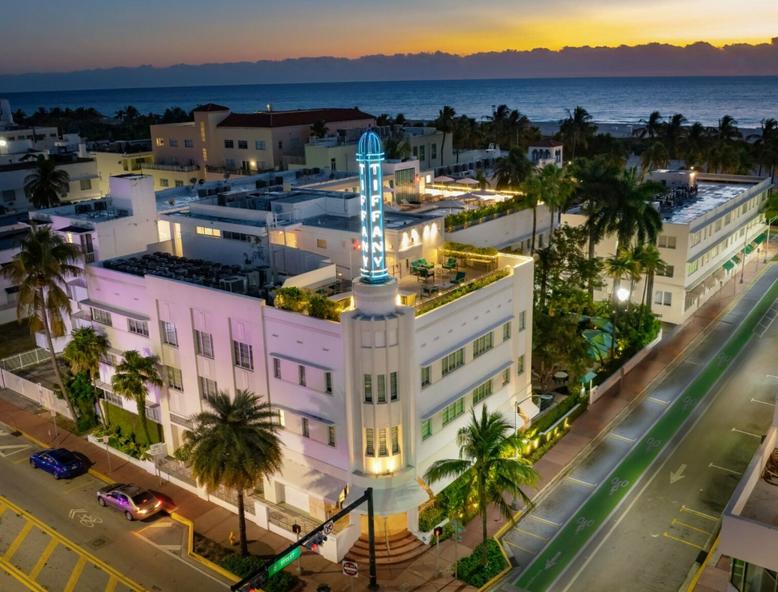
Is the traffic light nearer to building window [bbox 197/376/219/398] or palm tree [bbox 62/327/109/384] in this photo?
building window [bbox 197/376/219/398]

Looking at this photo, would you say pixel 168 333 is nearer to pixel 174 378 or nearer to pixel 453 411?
pixel 174 378

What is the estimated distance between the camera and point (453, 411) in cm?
4100

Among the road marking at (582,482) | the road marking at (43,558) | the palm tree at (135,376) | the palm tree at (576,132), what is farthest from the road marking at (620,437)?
the palm tree at (576,132)

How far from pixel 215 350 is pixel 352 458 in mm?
11125

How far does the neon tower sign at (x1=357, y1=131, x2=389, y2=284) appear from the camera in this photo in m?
35.9

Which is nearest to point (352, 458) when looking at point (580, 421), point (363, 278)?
point (363, 278)

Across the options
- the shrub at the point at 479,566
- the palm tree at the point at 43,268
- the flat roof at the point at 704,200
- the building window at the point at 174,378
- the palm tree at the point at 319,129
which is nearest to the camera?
the shrub at the point at 479,566

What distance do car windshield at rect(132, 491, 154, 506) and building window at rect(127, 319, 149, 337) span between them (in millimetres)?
10481

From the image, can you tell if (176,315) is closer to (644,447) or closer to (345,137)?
(644,447)

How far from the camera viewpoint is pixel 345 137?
3853 inches

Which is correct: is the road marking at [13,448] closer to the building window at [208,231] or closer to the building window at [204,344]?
the building window at [204,344]

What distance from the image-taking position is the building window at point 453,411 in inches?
1587

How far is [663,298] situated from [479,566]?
142 ft

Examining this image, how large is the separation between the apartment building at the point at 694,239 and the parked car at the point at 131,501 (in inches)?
1842
